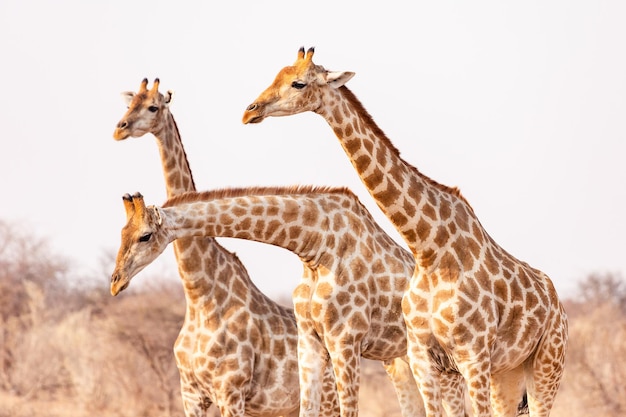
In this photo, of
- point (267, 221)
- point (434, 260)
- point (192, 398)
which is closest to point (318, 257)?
point (267, 221)

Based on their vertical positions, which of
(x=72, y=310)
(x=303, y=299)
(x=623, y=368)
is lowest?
(x=303, y=299)

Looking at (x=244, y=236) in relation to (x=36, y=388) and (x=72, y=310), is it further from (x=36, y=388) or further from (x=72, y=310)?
(x=72, y=310)

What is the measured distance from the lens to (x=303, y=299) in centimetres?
1021

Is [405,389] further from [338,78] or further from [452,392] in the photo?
[338,78]

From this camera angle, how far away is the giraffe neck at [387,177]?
920 centimetres

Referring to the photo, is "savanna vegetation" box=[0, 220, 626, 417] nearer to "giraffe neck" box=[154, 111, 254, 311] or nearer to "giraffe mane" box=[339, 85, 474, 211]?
"giraffe neck" box=[154, 111, 254, 311]

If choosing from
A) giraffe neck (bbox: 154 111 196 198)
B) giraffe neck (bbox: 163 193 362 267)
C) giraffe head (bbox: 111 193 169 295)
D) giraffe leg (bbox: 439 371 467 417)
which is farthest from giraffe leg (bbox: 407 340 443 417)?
giraffe neck (bbox: 154 111 196 198)

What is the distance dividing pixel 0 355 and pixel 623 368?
46.9 feet

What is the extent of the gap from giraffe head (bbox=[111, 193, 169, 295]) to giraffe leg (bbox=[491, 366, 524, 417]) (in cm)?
318

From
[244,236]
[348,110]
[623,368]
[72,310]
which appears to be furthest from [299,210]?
[72,310]

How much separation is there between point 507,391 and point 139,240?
3.51m

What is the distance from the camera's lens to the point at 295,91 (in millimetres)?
9148

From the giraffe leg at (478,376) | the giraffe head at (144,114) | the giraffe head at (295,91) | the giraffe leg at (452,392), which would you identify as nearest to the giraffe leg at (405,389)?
the giraffe leg at (452,392)

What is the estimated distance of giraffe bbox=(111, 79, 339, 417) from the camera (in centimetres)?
1084
